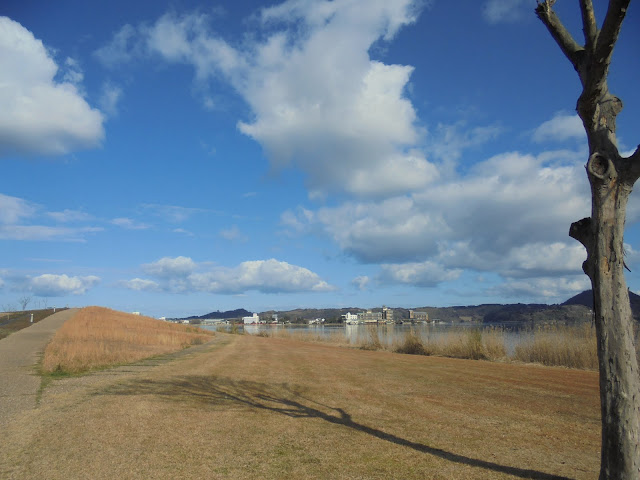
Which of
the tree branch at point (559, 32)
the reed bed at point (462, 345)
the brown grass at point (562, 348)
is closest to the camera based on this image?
the tree branch at point (559, 32)

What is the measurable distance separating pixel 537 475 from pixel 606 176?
312cm

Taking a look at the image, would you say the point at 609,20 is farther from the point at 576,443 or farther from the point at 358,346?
the point at 358,346

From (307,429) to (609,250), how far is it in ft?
15.5

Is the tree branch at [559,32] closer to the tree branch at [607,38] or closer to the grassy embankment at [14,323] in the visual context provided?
the tree branch at [607,38]

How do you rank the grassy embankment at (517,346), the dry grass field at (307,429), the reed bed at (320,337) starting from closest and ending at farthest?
the dry grass field at (307,429)
the grassy embankment at (517,346)
the reed bed at (320,337)

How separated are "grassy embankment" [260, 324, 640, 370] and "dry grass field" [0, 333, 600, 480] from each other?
4.79 metres

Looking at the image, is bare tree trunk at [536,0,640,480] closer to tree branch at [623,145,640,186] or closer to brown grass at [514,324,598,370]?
tree branch at [623,145,640,186]

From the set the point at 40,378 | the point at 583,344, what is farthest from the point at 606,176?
the point at 583,344

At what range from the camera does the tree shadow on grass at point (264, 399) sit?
16.8 ft

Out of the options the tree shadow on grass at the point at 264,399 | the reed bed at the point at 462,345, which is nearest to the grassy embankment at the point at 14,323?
the tree shadow on grass at the point at 264,399

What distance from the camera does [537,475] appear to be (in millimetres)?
4617

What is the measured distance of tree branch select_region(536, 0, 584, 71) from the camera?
432cm

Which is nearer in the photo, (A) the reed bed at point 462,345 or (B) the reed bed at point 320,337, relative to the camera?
(A) the reed bed at point 462,345

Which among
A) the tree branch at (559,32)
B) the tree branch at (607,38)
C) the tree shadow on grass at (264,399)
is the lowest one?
the tree shadow on grass at (264,399)
